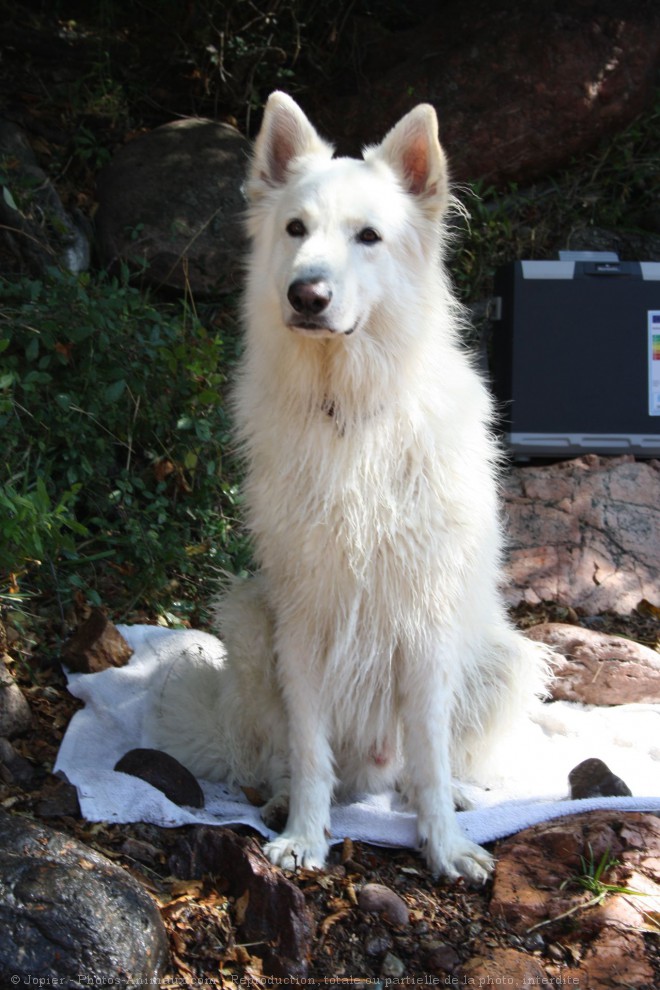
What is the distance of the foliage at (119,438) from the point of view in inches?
170

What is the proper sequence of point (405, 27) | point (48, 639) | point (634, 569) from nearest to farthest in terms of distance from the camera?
point (48, 639)
point (634, 569)
point (405, 27)

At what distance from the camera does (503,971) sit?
2416mm

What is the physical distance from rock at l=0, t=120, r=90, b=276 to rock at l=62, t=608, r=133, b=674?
6.79ft

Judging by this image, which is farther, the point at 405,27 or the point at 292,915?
the point at 405,27

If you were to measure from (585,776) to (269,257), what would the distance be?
195 cm

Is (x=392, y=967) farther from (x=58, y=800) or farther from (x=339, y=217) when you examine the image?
(x=339, y=217)

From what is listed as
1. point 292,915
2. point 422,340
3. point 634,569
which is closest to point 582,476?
point 634,569

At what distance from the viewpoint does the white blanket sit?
302 cm

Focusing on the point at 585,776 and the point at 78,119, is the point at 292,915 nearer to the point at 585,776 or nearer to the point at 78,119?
the point at 585,776

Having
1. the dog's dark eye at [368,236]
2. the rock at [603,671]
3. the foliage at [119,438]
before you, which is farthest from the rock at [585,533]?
the dog's dark eye at [368,236]

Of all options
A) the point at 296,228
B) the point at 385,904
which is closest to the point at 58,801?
the point at 385,904

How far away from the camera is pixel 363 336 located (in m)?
2.91

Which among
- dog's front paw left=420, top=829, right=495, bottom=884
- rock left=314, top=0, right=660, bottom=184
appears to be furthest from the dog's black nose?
rock left=314, top=0, right=660, bottom=184

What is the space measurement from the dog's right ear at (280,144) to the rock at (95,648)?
5.70ft
